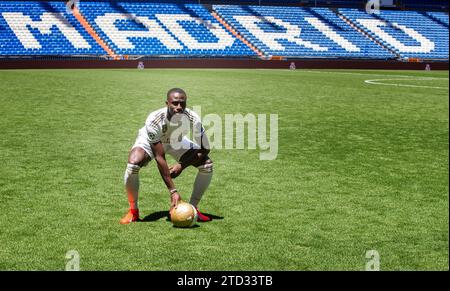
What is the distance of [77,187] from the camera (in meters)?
8.14

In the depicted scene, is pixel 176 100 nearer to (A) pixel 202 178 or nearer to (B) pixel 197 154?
(B) pixel 197 154

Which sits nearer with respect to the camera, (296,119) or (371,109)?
(296,119)

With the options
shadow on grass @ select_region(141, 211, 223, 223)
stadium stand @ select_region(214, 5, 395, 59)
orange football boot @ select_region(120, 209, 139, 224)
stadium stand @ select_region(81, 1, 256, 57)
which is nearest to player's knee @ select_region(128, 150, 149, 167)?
orange football boot @ select_region(120, 209, 139, 224)

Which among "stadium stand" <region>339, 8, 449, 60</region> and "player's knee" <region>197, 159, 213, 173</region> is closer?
"player's knee" <region>197, 159, 213, 173</region>

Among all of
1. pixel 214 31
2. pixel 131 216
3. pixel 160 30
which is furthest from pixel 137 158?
pixel 214 31

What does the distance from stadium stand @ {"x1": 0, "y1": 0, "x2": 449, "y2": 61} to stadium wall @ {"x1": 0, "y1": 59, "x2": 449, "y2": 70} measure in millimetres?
1409

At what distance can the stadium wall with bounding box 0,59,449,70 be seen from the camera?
39.2 meters

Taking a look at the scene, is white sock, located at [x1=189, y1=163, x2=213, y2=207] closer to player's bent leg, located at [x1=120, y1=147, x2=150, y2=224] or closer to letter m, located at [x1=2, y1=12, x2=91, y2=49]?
player's bent leg, located at [x1=120, y1=147, x2=150, y2=224]

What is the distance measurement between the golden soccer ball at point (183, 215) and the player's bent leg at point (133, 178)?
0.50 metres

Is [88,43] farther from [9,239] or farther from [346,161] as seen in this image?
[9,239]

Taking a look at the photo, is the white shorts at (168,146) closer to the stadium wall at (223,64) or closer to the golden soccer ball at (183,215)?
the golden soccer ball at (183,215)

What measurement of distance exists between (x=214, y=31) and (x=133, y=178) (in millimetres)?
43260
